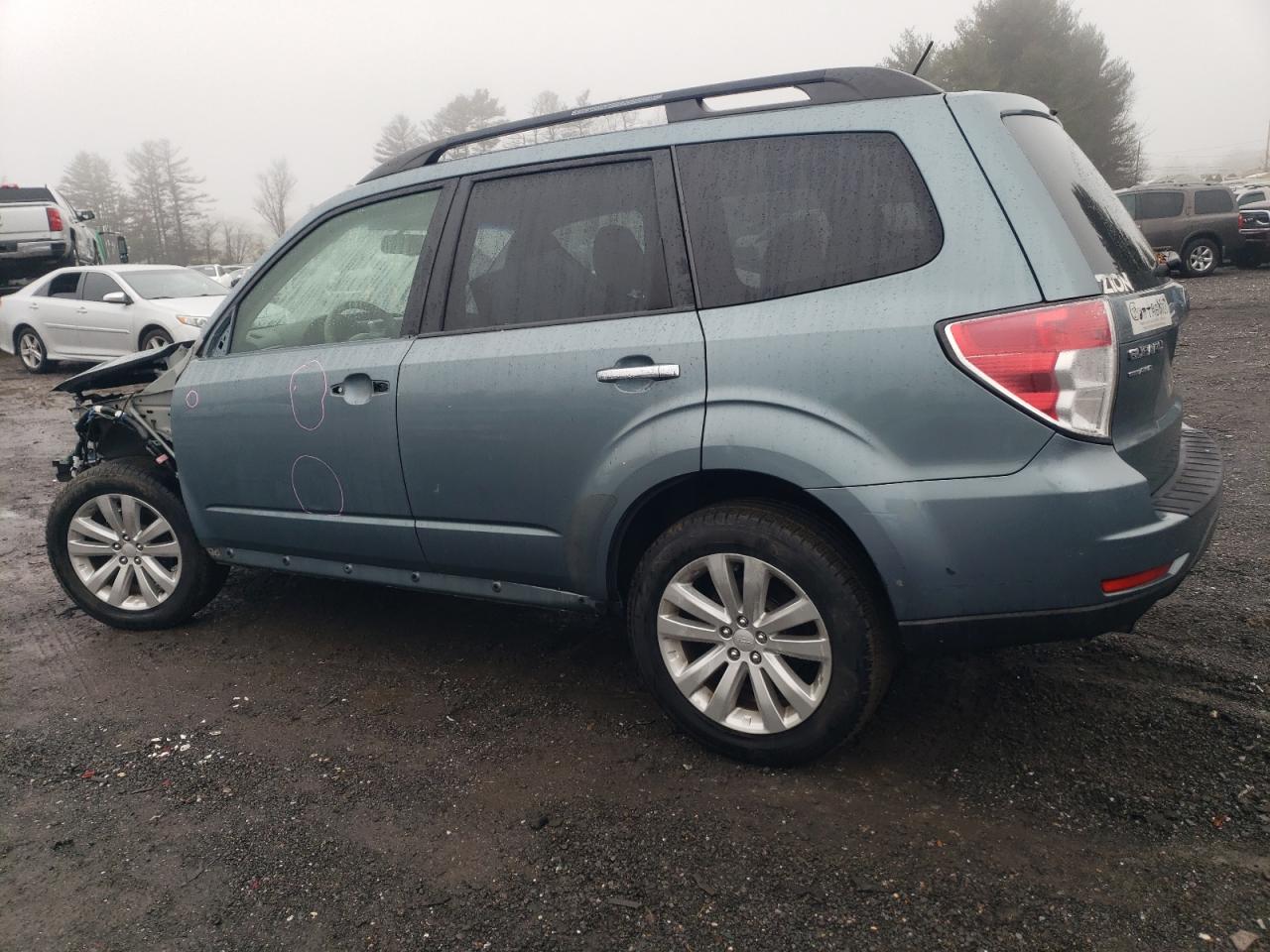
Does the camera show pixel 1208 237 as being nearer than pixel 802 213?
No

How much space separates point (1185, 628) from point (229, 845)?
3.24 m

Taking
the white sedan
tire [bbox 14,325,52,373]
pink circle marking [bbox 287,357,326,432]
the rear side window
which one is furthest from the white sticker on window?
tire [bbox 14,325,52,373]

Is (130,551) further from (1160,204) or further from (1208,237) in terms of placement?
(1208,237)

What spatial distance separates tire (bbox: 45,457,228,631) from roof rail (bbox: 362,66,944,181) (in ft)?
6.57

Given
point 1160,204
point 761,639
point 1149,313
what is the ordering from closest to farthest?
point 1149,313
point 761,639
point 1160,204

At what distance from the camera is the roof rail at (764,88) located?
103 inches

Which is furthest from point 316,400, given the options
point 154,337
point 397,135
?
point 397,135

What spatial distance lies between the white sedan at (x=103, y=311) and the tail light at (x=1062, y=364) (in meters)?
11.5

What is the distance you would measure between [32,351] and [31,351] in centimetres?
3

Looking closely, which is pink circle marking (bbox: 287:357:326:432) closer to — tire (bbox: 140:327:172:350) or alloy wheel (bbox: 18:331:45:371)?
tire (bbox: 140:327:172:350)

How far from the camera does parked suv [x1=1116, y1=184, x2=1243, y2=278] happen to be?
17.7m

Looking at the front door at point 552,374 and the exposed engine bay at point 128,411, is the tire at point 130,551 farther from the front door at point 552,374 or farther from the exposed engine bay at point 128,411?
the front door at point 552,374

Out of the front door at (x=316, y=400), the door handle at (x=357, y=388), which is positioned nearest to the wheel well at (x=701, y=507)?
the front door at (x=316, y=400)

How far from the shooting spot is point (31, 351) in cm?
1423
